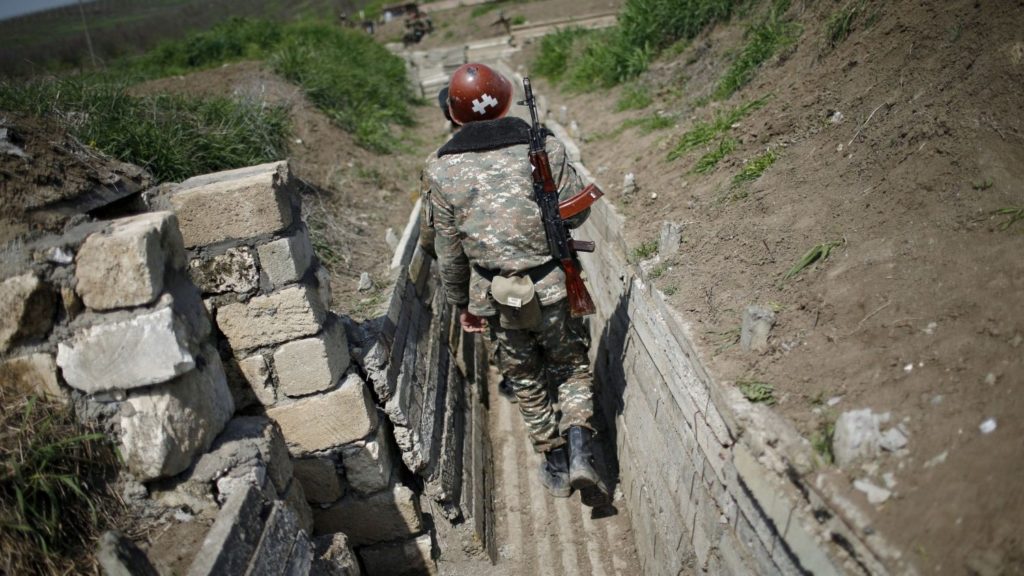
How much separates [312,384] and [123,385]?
0.98m

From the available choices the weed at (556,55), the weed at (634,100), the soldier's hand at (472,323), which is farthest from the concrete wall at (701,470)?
the weed at (556,55)

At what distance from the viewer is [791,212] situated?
376 centimetres

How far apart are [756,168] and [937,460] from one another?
284 centimetres

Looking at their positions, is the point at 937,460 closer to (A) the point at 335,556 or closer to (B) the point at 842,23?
(A) the point at 335,556

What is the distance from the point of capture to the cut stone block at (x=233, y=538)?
2.19 metres

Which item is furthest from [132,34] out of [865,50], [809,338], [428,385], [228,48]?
[809,338]

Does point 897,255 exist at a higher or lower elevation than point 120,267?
lower

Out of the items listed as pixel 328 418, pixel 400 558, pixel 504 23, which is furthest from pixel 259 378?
pixel 504 23

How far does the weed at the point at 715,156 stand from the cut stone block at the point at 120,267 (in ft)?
13.1

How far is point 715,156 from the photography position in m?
5.07

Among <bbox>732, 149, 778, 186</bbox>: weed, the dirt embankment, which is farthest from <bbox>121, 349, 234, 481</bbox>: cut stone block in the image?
<bbox>732, 149, 778, 186</bbox>: weed

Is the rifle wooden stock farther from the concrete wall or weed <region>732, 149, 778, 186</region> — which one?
weed <region>732, 149, 778, 186</region>

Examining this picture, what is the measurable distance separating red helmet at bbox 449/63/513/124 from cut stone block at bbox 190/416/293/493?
226 cm

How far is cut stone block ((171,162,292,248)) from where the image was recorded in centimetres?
297
